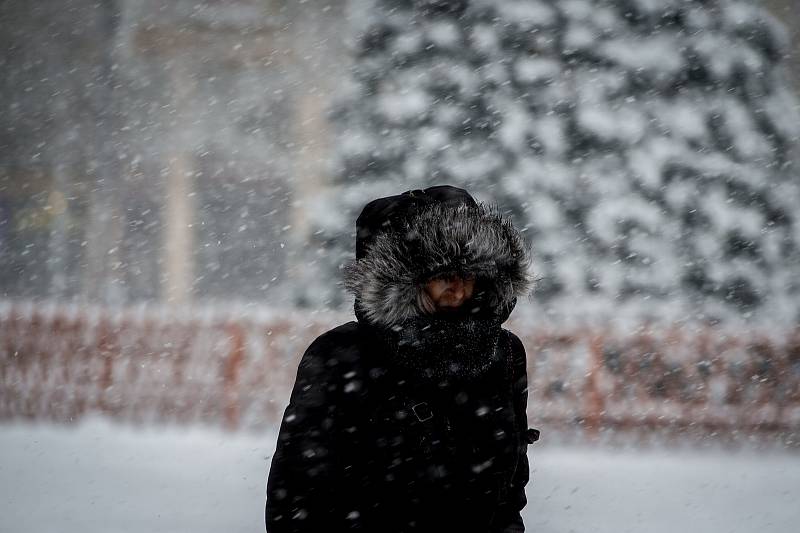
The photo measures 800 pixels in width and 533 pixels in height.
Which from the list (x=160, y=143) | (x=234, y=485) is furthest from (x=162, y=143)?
(x=234, y=485)

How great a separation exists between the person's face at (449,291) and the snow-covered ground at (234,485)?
1.73 meters

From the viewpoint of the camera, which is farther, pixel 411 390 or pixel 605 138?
pixel 605 138

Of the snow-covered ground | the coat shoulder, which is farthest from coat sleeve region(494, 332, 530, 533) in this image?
the snow-covered ground

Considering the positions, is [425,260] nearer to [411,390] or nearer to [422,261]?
[422,261]

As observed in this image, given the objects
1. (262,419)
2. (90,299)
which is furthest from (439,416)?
(90,299)

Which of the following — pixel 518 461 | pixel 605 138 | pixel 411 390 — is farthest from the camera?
pixel 605 138

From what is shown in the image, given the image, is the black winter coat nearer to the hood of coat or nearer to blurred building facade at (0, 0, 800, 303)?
the hood of coat

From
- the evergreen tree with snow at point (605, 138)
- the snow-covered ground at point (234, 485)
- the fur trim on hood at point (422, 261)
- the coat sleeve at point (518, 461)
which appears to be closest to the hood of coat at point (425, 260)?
the fur trim on hood at point (422, 261)

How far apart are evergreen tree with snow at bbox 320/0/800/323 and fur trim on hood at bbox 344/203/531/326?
136 inches

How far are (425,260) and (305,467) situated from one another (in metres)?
0.42

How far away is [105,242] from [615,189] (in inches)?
204

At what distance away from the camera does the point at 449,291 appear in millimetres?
1179

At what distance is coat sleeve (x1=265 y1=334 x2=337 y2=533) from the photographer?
1.01 metres

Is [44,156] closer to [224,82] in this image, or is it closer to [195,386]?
[224,82]
